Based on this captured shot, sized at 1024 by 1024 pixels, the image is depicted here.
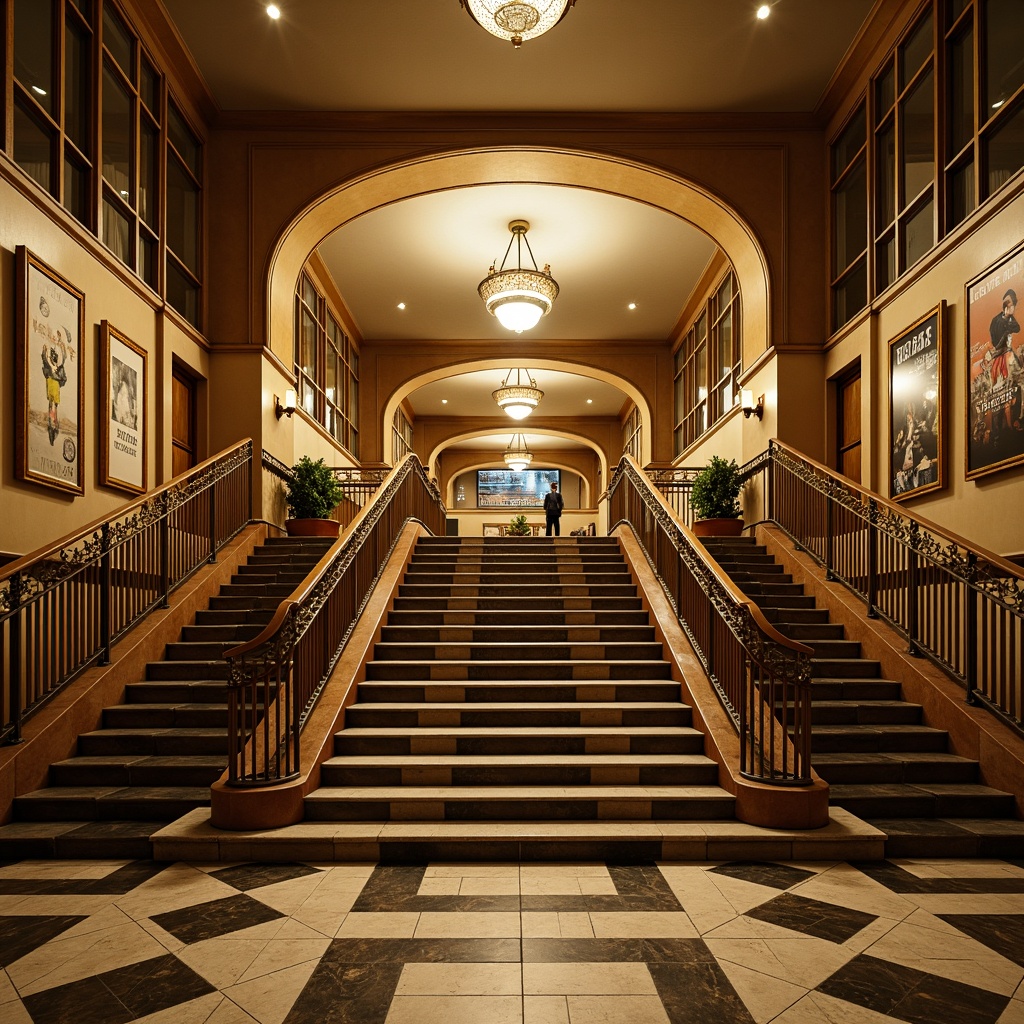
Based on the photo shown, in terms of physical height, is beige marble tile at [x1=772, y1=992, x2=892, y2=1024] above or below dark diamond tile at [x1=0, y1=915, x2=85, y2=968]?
above

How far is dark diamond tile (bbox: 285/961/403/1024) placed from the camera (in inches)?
113

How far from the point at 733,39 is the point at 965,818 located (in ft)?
24.8

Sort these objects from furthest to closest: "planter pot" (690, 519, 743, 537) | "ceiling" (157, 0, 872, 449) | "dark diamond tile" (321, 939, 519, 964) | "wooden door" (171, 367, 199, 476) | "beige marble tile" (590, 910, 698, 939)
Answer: "planter pot" (690, 519, 743, 537), "wooden door" (171, 367, 199, 476), "ceiling" (157, 0, 872, 449), "beige marble tile" (590, 910, 698, 939), "dark diamond tile" (321, 939, 519, 964)

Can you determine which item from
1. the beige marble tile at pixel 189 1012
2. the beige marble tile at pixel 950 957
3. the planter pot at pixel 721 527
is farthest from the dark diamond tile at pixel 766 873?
the planter pot at pixel 721 527

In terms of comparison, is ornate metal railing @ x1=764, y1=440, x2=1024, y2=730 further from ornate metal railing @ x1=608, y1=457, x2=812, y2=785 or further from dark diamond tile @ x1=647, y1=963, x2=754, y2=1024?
dark diamond tile @ x1=647, y1=963, x2=754, y2=1024

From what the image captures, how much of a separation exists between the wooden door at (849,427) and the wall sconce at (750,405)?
0.97 m

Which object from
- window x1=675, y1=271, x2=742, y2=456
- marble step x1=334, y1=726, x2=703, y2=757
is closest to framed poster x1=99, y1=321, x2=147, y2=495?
marble step x1=334, y1=726, x2=703, y2=757

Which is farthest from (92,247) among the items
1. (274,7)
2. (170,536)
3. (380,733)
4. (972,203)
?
(972,203)

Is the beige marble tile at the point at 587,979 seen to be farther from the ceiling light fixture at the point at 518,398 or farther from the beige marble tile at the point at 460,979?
the ceiling light fixture at the point at 518,398

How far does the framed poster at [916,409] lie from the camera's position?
287 inches

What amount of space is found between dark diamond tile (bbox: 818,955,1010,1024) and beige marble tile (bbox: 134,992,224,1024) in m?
2.12

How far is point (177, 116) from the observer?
9.49 m

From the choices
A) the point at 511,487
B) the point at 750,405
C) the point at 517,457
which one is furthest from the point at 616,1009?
the point at 511,487

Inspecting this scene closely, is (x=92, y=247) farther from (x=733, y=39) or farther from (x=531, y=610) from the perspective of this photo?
(x=733, y=39)
